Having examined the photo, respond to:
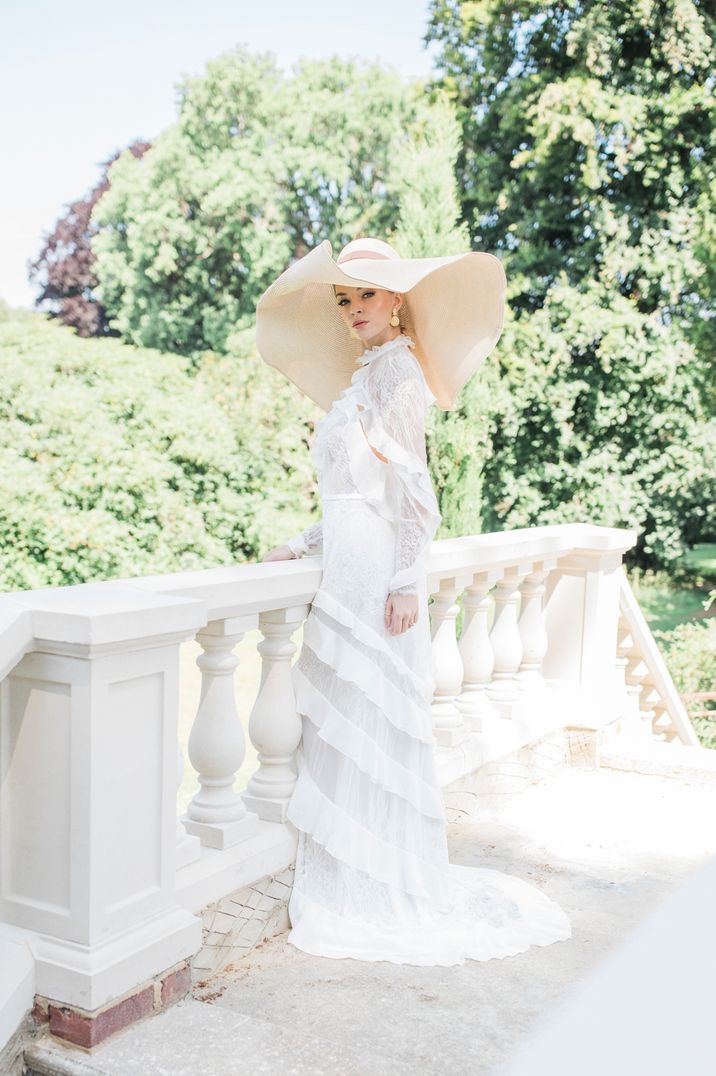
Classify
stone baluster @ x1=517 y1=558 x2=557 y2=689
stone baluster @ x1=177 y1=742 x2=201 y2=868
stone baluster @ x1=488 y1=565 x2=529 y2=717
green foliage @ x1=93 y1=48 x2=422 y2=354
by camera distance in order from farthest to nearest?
green foliage @ x1=93 y1=48 x2=422 y2=354 → stone baluster @ x1=517 y1=558 x2=557 y2=689 → stone baluster @ x1=488 y1=565 x2=529 y2=717 → stone baluster @ x1=177 y1=742 x2=201 y2=868

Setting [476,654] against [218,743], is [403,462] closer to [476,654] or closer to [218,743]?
[218,743]

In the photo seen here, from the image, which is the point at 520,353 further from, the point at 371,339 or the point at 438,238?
the point at 371,339

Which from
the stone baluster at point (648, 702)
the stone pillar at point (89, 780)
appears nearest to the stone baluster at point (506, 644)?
the stone pillar at point (89, 780)

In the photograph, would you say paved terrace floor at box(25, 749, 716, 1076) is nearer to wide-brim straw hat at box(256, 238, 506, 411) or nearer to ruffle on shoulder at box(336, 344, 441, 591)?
ruffle on shoulder at box(336, 344, 441, 591)

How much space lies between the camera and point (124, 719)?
2158 millimetres

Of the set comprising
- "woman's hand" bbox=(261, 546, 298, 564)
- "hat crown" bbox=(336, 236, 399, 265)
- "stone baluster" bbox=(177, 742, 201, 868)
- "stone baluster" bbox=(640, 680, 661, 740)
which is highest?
"hat crown" bbox=(336, 236, 399, 265)

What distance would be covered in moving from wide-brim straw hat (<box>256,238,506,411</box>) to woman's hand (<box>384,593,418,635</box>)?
0.72 metres

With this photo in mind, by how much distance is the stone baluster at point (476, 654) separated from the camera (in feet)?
12.6

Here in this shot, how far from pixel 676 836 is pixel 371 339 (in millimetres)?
2035

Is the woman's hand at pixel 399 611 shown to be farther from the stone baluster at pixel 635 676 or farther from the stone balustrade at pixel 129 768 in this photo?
the stone baluster at pixel 635 676

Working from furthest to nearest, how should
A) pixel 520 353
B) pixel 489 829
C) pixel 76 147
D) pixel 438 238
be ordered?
pixel 76 147
pixel 520 353
pixel 438 238
pixel 489 829

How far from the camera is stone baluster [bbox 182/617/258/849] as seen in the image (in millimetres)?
2609

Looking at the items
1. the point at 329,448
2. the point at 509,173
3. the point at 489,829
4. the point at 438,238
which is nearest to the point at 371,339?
the point at 329,448

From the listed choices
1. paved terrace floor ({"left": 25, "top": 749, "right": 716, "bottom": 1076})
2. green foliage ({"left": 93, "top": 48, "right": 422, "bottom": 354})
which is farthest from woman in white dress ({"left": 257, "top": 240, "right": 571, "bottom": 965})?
green foliage ({"left": 93, "top": 48, "right": 422, "bottom": 354})
